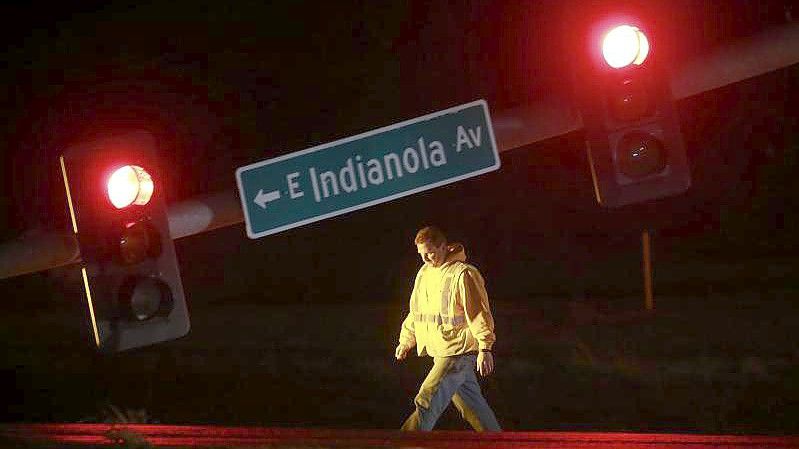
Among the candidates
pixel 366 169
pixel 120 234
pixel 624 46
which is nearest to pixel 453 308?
pixel 366 169

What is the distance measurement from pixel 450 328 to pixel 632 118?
7.75ft

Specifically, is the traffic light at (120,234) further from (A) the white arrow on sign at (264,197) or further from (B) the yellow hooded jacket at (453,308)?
(B) the yellow hooded jacket at (453,308)

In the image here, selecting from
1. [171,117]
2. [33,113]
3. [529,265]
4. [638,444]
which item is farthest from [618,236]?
[638,444]

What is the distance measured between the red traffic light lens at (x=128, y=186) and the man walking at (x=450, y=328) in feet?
8.55

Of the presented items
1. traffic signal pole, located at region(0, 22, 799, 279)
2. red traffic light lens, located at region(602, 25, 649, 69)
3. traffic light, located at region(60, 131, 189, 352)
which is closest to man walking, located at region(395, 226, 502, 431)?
traffic signal pole, located at region(0, 22, 799, 279)

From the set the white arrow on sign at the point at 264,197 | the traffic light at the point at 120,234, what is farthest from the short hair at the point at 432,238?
the traffic light at the point at 120,234

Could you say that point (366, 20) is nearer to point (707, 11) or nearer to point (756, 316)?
point (707, 11)

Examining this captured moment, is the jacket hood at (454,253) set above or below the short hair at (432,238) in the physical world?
below

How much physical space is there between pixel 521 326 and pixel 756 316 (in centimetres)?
262

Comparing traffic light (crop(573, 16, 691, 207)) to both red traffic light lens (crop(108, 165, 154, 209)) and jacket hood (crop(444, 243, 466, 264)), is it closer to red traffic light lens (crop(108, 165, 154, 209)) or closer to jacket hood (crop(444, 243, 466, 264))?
jacket hood (crop(444, 243, 466, 264))

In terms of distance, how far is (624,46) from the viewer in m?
7.00

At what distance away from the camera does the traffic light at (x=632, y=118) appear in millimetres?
6977

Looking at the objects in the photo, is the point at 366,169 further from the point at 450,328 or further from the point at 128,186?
the point at 450,328

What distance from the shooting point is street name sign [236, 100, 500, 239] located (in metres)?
7.08
